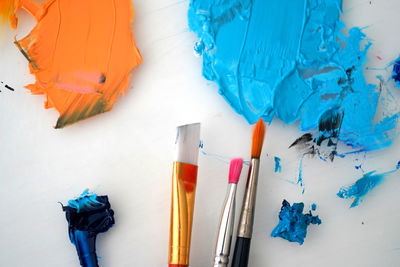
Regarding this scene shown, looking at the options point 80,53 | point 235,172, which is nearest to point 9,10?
point 80,53

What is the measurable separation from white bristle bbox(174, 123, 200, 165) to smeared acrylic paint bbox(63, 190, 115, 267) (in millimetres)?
137

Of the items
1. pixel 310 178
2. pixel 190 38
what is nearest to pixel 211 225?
pixel 310 178

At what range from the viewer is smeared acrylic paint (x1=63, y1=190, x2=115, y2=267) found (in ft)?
1.91

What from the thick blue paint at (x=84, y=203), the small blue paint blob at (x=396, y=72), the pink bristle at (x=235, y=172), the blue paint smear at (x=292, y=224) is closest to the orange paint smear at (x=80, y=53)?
the thick blue paint at (x=84, y=203)

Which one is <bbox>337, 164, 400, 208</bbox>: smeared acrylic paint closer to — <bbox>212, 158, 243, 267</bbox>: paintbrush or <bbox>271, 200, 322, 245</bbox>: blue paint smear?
<bbox>271, 200, 322, 245</bbox>: blue paint smear

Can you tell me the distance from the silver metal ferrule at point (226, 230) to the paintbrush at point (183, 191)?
5 cm

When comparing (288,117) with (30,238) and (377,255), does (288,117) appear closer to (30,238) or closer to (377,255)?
(377,255)

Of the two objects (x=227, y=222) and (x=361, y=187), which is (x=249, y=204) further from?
(x=361, y=187)

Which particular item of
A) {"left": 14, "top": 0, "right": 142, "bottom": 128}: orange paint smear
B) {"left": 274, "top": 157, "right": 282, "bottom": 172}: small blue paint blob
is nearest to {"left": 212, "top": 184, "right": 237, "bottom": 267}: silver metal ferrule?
{"left": 274, "top": 157, "right": 282, "bottom": 172}: small blue paint blob

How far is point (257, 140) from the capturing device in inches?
24.2

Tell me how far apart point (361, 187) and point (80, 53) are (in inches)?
21.0

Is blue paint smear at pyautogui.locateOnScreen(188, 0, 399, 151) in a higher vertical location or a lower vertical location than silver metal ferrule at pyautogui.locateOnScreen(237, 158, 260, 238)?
higher

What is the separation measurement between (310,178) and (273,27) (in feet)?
0.91

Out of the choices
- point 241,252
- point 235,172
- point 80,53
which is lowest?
point 241,252
